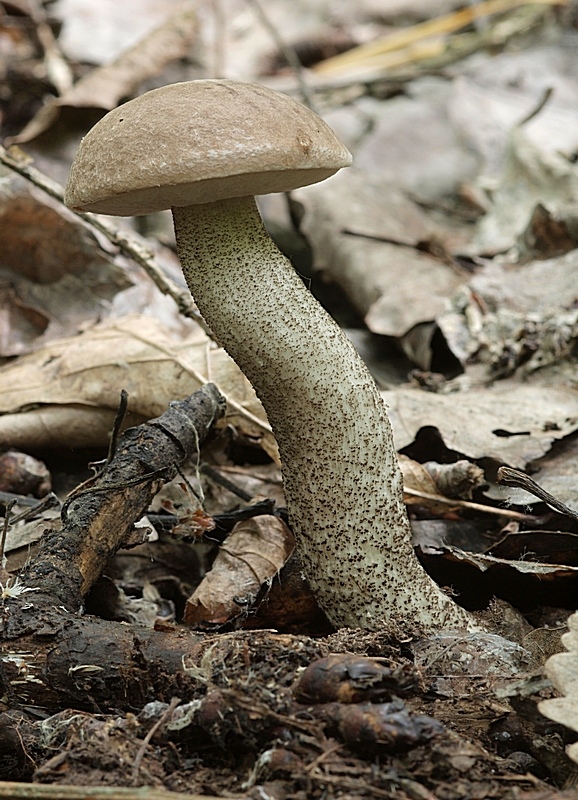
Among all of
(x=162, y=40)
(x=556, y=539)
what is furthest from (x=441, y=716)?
(x=162, y=40)

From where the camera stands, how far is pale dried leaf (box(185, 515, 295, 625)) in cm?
214

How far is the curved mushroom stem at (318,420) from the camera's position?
198 cm

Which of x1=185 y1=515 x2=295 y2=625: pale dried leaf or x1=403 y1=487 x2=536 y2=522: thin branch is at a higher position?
x1=185 y1=515 x2=295 y2=625: pale dried leaf

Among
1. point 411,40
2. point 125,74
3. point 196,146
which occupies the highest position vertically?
point 196,146

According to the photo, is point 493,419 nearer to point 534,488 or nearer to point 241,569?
point 534,488

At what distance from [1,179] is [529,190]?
3.38m

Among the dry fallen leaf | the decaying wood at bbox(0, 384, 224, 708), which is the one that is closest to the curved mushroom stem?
the decaying wood at bbox(0, 384, 224, 708)

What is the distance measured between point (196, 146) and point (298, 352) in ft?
1.98

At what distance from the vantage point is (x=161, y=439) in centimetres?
220

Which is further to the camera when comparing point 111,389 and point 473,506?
point 111,389

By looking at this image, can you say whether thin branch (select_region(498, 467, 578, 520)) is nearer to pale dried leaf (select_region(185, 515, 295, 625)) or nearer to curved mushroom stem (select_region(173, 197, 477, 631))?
curved mushroom stem (select_region(173, 197, 477, 631))

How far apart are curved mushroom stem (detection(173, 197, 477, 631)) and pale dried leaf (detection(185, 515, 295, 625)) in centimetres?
21

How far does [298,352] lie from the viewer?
1984 mm

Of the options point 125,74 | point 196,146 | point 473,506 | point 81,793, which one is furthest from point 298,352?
point 125,74
